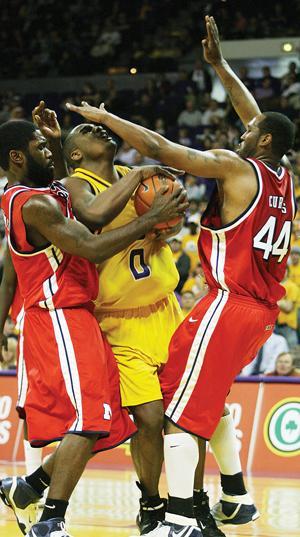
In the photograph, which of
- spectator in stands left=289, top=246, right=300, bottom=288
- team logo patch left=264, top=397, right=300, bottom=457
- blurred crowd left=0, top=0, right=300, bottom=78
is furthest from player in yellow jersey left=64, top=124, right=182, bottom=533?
blurred crowd left=0, top=0, right=300, bottom=78

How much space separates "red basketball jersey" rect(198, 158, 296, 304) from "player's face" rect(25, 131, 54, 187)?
2.92 feet

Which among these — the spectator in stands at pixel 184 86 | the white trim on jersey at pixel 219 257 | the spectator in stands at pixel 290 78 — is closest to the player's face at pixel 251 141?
the white trim on jersey at pixel 219 257

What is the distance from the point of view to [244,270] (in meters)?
5.08

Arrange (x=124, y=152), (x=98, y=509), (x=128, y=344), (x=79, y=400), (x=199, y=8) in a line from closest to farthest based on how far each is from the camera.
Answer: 1. (x=79, y=400)
2. (x=128, y=344)
3. (x=98, y=509)
4. (x=124, y=152)
5. (x=199, y=8)

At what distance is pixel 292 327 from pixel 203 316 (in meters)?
6.48

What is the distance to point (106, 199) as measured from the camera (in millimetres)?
4977

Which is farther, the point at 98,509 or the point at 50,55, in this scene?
the point at 50,55

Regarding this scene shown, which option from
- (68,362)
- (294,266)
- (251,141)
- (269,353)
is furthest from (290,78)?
(68,362)

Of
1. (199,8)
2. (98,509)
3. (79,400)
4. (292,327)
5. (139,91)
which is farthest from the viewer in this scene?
(199,8)

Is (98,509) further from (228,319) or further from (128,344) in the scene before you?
(228,319)

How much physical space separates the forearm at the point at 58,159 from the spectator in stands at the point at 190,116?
39.4 ft

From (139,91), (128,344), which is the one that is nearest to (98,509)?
(128,344)

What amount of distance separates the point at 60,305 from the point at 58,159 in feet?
3.87

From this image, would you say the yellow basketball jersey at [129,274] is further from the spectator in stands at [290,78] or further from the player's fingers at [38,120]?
the spectator in stands at [290,78]
